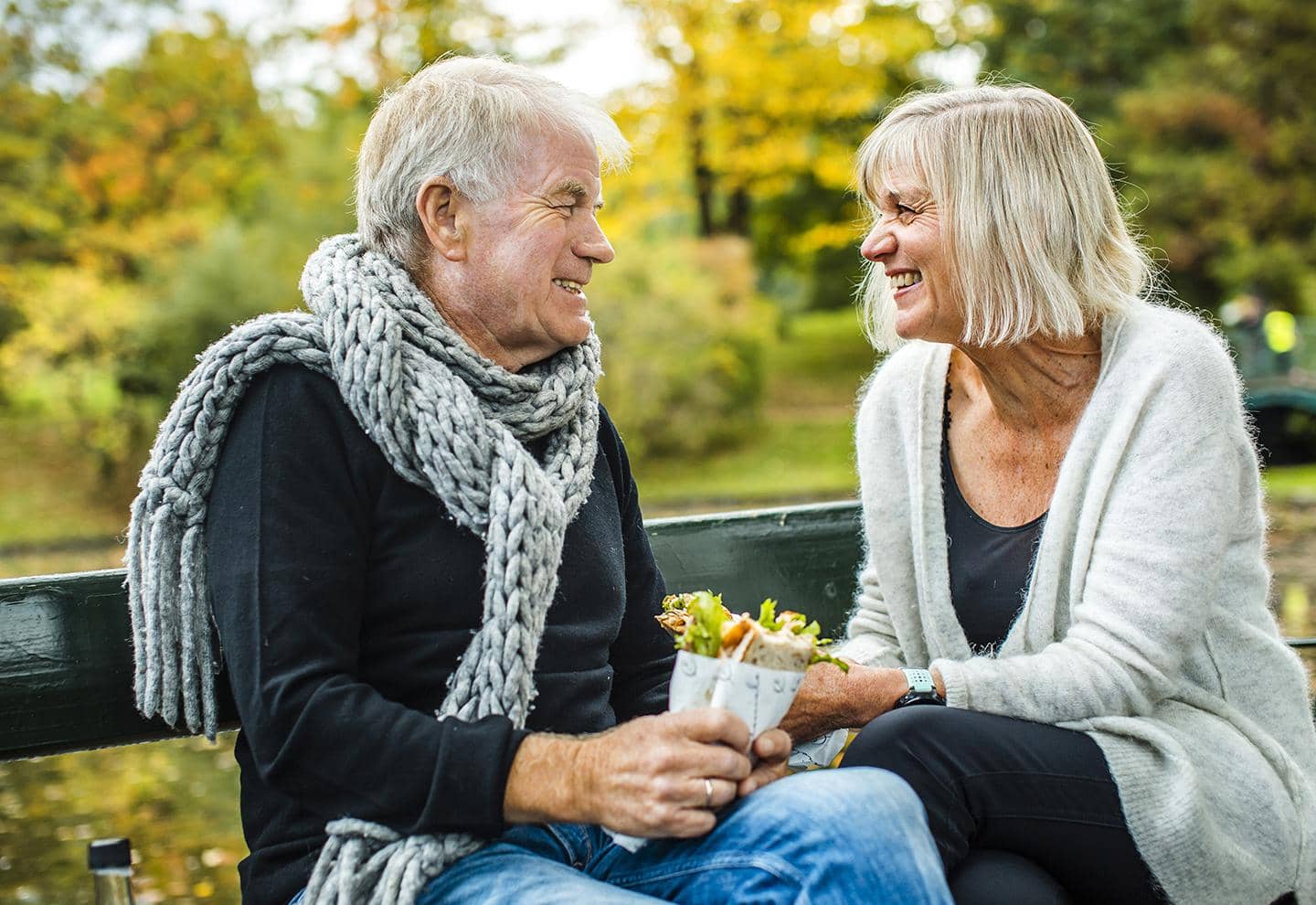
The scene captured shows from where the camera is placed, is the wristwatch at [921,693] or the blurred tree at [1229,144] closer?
the wristwatch at [921,693]

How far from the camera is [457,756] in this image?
191cm

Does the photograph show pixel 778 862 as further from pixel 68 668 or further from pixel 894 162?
pixel 894 162

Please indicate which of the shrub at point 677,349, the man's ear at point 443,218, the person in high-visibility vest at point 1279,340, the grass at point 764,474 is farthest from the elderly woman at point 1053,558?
the person in high-visibility vest at point 1279,340

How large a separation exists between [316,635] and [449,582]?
248 millimetres

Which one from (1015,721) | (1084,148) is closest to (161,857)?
(1015,721)

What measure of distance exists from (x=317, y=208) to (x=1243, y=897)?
1539cm

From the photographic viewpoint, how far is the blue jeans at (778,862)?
5.92 ft

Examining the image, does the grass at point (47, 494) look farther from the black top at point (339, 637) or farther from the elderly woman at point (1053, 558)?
the black top at point (339, 637)

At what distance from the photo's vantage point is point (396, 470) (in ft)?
6.97

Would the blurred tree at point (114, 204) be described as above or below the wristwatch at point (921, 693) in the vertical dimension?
above

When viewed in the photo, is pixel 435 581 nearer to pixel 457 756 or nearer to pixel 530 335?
pixel 457 756

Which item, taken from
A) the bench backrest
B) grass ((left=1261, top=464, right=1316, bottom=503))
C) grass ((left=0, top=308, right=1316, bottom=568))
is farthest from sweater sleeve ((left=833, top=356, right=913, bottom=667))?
grass ((left=1261, top=464, right=1316, bottom=503))

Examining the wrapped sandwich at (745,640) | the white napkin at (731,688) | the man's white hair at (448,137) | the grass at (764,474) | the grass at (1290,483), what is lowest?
the grass at (1290,483)

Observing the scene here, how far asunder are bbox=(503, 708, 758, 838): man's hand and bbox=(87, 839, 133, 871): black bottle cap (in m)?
0.89
